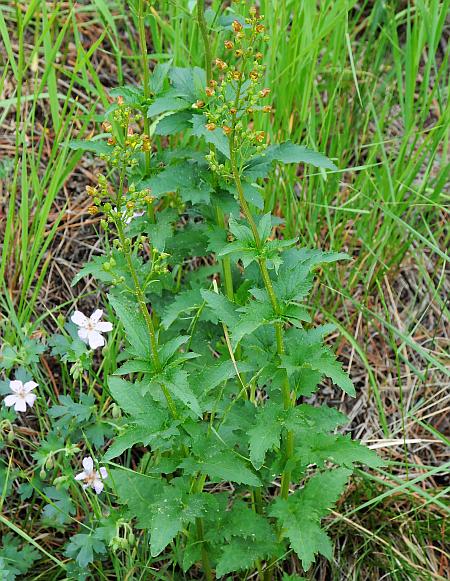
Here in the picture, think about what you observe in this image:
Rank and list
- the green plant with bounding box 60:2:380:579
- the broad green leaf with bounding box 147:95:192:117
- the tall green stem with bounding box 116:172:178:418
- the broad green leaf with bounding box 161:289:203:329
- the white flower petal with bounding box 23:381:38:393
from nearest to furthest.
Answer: the tall green stem with bounding box 116:172:178:418 → the green plant with bounding box 60:2:380:579 → the broad green leaf with bounding box 147:95:192:117 → the broad green leaf with bounding box 161:289:203:329 → the white flower petal with bounding box 23:381:38:393

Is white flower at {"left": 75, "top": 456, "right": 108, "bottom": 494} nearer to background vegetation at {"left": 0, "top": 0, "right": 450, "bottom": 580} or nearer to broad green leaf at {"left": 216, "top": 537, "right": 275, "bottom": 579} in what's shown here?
background vegetation at {"left": 0, "top": 0, "right": 450, "bottom": 580}

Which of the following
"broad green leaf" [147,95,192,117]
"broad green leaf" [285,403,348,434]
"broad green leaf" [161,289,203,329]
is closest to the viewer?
"broad green leaf" [285,403,348,434]

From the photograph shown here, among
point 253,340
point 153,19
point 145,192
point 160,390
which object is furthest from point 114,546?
point 153,19

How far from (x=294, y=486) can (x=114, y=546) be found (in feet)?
2.33

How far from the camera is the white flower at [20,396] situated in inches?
90.1

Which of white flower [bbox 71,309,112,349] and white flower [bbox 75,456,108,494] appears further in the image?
white flower [bbox 71,309,112,349]

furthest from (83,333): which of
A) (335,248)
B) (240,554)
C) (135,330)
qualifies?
(335,248)

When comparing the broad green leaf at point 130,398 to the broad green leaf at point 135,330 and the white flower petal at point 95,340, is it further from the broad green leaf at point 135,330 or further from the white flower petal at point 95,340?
the white flower petal at point 95,340

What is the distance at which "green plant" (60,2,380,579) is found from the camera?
1.78 m

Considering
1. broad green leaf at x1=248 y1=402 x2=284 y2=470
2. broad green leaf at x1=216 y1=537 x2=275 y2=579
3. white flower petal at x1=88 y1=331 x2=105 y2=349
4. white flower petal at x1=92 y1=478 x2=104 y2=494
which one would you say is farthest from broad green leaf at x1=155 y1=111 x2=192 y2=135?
broad green leaf at x1=216 y1=537 x2=275 y2=579

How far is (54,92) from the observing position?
2.55 metres

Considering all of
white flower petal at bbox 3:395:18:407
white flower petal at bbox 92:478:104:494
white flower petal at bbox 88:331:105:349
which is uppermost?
white flower petal at bbox 88:331:105:349

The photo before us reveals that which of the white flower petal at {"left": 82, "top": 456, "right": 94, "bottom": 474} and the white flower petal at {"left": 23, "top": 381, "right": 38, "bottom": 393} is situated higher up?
the white flower petal at {"left": 23, "top": 381, "right": 38, "bottom": 393}

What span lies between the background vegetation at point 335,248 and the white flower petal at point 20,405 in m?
0.06
